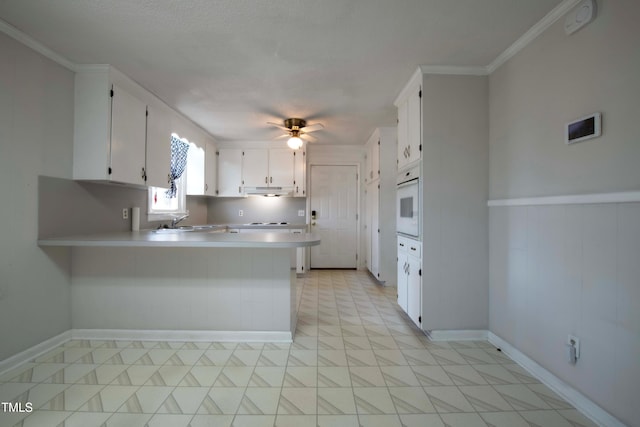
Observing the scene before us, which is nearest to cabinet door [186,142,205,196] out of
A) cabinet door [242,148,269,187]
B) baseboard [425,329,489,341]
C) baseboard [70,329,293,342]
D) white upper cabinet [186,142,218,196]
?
white upper cabinet [186,142,218,196]

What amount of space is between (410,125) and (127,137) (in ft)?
8.72

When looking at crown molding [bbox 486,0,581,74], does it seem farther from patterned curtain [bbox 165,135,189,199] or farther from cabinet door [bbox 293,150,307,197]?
patterned curtain [bbox 165,135,189,199]

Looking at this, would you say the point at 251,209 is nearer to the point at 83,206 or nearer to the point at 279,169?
the point at 279,169

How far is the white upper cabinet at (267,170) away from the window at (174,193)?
104 centimetres

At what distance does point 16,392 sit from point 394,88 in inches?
144

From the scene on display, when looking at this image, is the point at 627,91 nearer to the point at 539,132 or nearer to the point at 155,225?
the point at 539,132

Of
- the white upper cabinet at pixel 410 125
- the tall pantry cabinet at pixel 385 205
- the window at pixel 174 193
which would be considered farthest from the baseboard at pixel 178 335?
the tall pantry cabinet at pixel 385 205

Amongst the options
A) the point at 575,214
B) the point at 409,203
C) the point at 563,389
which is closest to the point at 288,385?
the point at 563,389

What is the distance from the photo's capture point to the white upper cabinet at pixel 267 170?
15.6 ft

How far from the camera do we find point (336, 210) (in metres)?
5.36

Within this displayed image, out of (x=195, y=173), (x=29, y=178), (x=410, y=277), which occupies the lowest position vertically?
(x=410, y=277)

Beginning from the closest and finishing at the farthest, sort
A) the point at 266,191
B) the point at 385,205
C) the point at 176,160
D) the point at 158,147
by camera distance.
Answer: the point at 158,147 < the point at 176,160 < the point at 385,205 < the point at 266,191

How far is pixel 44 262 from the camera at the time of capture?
7.06ft

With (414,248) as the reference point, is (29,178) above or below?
above
